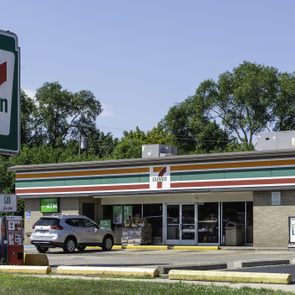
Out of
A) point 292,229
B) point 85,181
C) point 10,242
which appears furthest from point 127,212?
point 10,242

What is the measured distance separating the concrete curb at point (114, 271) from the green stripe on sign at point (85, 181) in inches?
724

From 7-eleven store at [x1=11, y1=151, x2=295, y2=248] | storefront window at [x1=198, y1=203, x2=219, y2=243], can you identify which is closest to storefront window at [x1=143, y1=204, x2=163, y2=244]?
7-eleven store at [x1=11, y1=151, x2=295, y2=248]

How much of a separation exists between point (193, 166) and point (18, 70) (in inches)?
736

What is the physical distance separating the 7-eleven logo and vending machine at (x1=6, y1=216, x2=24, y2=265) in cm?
1483

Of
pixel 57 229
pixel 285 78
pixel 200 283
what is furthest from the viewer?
pixel 285 78

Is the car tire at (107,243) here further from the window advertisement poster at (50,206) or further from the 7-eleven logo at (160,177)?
the window advertisement poster at (50,206)

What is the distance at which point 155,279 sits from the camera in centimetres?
1633

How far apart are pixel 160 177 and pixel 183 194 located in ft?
4.83

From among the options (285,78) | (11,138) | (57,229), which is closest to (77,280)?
(11,138)

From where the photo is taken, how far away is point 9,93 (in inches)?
666

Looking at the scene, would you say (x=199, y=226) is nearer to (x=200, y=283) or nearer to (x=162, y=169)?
(x=162, y=169)

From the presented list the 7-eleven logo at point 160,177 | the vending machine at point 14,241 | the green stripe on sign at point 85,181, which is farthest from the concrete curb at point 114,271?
the green stripe on sign at point 85,181

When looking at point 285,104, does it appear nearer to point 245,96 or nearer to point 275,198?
point 245,96

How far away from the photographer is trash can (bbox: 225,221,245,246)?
114 feet
